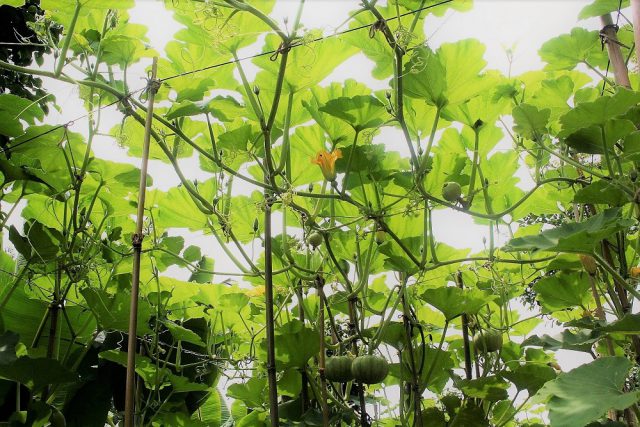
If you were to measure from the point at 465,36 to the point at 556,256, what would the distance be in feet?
2.10

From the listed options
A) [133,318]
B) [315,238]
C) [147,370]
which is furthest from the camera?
[147,370]

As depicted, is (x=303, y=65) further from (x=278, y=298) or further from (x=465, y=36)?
(x=278, y=298)

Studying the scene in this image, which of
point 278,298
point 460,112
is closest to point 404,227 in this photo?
point 460,112

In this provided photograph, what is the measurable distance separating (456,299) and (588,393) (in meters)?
0.46

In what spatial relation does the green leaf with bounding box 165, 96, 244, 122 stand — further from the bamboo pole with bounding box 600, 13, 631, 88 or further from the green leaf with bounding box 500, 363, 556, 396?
the green leaf with bounding box 500, 363, 556, 396

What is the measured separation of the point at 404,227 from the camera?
160 cm

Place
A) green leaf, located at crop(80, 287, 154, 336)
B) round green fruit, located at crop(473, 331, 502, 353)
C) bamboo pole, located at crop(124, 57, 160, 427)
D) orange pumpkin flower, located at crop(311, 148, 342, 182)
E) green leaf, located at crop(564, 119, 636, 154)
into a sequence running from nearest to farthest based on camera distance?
bamboo pole, located at crop(124, 57, 160, 427)
green leaf, located at crop(564, 119, 636, 154)
orange pumpkin flower, located at crop(311, 148, 342, 182)
green leaf, located at crop(80, 287, 154, 336)
round green fruit, located at crop(473, 331, 502, 353)

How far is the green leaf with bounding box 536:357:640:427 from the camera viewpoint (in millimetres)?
962

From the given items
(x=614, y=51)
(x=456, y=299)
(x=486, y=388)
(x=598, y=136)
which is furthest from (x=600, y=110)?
(x=486, y=388)

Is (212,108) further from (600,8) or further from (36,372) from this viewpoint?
(600,8)

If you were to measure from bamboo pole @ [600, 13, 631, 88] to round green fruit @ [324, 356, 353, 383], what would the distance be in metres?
0.94

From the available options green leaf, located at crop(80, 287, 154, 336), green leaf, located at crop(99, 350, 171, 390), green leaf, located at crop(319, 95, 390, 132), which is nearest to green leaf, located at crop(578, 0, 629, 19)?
green leaf, located at crop(319, 95, 390, 132)

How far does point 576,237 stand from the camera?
111 centimetres

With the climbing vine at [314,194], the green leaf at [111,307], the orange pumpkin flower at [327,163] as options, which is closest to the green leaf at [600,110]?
the climbing vine at [314,194]
